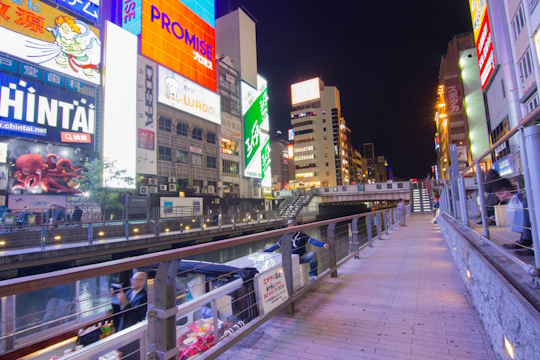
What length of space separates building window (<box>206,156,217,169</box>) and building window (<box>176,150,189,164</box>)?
4.11 meters

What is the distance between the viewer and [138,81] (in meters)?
33.0

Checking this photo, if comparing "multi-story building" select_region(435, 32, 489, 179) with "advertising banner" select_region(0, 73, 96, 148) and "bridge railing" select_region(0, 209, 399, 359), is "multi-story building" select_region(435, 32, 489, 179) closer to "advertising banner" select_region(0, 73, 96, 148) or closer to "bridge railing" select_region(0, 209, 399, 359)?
"bridge railing" select_region(0, 209, 399, 359)

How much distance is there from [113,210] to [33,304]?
17.5 meters

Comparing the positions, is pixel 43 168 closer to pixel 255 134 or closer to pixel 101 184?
pixel 101 184

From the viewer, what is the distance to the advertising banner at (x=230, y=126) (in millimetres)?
46688

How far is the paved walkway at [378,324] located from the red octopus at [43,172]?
27296 mm

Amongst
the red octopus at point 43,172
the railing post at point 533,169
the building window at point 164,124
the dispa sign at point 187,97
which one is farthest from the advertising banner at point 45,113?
the railing post at point 533,169

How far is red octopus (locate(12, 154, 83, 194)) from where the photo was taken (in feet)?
76.3

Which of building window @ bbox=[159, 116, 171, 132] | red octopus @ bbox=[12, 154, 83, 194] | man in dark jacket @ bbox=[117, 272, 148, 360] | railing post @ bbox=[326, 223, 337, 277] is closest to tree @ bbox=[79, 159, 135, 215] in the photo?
red octopus @ bbox=[12, 154, 83, 194]

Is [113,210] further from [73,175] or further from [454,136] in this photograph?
[454,136]

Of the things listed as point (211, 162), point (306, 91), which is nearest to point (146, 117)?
point (211, 162)

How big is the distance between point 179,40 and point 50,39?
18.4m

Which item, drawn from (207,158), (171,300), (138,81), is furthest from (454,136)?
(171,300)

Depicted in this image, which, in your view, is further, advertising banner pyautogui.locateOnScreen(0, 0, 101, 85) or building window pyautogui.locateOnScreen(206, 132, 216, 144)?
building window pyautogui.locateOnScreen(206, 132, 216, 144)
